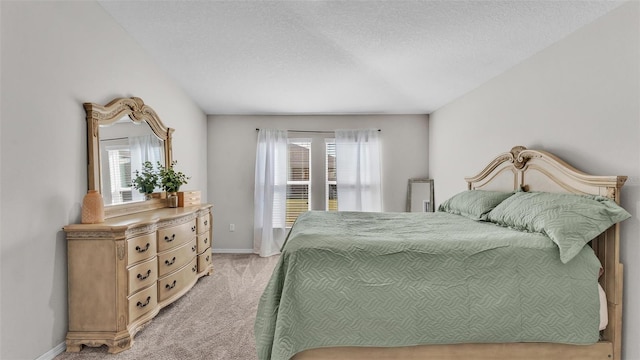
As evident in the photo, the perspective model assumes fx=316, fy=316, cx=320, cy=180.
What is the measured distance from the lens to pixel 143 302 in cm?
246

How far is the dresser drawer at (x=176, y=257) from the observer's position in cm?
279

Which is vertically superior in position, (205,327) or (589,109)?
(589,109)

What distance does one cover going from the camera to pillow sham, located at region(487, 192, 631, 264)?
5.75 feet

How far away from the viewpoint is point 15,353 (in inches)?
73.6

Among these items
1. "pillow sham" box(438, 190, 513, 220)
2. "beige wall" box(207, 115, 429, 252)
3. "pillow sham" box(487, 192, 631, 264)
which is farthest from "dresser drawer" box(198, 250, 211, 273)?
"pillow sham" box(487, 192, 631, 264)

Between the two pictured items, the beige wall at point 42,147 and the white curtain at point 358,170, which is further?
the white curtain at point 358,170

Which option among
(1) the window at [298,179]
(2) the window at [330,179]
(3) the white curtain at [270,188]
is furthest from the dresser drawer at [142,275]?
(2) the window at [330,179]

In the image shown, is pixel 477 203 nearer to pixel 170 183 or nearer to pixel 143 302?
pixel 143 302

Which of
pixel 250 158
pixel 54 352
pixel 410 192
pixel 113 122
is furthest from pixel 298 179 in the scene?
pixel 54 352

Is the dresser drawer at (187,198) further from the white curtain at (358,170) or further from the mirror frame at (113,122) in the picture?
the white curtain at (358,170)

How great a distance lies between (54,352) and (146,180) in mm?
1664

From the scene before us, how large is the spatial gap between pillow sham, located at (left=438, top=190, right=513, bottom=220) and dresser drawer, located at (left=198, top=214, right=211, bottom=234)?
280cm

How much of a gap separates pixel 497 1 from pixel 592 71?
80 cm

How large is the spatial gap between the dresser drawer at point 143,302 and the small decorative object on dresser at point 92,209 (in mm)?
634
